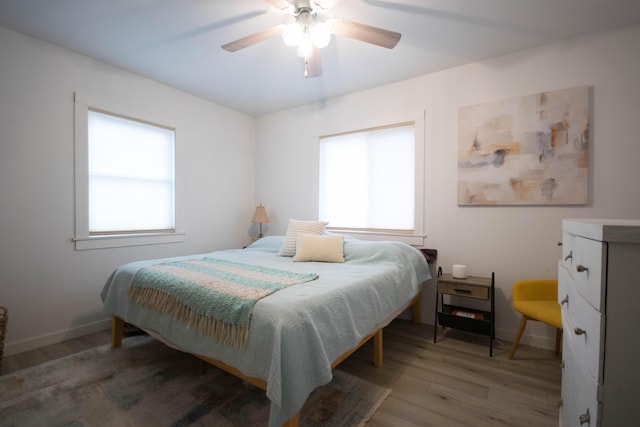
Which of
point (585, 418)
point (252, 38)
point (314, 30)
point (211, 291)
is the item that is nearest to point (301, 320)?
point (211, 291)

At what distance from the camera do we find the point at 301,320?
4.37 ft

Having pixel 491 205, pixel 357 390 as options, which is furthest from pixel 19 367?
pixel 491 205

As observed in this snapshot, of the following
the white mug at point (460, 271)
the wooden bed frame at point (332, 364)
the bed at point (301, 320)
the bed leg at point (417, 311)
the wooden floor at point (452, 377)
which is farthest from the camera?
the bed leg at point (417, 311)

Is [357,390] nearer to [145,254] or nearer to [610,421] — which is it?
[610,421]

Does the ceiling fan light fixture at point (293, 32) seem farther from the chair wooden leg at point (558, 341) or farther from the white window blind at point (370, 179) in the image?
the chair wooden leg at point (558, 341)

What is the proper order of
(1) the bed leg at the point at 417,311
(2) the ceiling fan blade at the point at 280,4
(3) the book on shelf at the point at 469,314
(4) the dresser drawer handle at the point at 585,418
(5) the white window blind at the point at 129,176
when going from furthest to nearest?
(1) the bed leg at the point at 417,311 → (5) the white window blind at the point at 129,176 → (3) the book on shelf at the point at 469,314 → (2) the ceiling fan blade at the point at 280,4 → (4) the dresser drawer handle at the point at 585,418

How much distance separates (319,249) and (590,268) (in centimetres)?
202

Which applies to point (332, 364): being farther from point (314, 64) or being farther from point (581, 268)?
point (314, 64)

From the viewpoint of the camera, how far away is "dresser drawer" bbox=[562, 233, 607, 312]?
76 cm

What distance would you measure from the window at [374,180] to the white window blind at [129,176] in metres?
1.88

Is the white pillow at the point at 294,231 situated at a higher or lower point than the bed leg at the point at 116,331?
higher

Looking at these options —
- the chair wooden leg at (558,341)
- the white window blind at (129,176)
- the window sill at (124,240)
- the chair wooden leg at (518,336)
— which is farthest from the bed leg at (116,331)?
the chair wooden leg at (558,341)

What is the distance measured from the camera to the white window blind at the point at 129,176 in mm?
2750

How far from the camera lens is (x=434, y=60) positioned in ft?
8.66
